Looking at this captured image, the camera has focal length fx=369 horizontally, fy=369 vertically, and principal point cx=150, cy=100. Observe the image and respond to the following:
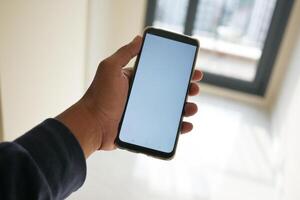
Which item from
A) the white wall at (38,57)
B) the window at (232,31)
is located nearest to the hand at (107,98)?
the white wall at (38,57)

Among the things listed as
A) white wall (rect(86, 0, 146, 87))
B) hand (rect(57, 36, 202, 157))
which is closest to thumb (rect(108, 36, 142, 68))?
hand (rect(57, 36, 202, 157))

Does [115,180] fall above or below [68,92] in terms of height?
below

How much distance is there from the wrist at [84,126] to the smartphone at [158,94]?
0.14 ft

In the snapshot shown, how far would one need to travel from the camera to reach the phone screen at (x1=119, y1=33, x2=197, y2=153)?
71cm

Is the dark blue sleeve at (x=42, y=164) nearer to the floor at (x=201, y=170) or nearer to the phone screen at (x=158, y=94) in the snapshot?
the phone screen at (x=158, y=94)

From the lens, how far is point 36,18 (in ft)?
3.07

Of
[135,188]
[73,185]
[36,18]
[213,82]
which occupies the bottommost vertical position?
[135,188]

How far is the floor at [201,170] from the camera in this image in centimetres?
121

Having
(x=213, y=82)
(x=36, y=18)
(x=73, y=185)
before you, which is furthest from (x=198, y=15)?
(x=73, y=185)

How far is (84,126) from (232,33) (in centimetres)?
130

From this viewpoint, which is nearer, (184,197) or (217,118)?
(184,197)

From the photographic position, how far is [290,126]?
1.30 meters

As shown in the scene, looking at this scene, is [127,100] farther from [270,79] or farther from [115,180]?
[270,79]

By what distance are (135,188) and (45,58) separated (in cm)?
51
